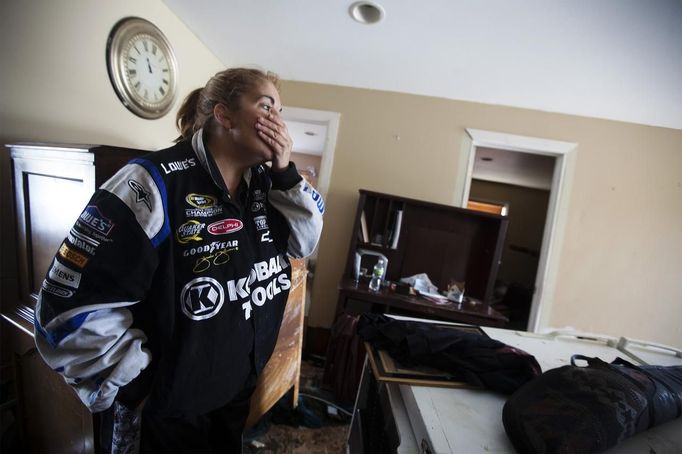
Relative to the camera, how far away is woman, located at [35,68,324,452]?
1.96ft

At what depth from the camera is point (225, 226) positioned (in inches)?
29.9

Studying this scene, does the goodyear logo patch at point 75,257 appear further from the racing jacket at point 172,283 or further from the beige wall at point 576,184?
the beige wall at point 576,184

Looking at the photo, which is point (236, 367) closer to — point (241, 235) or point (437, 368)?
point (241, 235)

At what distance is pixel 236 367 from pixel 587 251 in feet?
9.58

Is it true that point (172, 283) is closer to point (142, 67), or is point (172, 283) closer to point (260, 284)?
point (260, 284)

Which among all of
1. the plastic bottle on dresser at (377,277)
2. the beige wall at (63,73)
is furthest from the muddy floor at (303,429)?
the beige wall at (63,73)

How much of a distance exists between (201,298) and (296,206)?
0.37 meters

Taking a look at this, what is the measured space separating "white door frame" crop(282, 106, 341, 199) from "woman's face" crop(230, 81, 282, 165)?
1742mm

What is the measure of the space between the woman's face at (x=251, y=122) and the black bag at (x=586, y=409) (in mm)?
865

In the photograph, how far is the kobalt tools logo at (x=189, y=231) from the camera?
0.69 m

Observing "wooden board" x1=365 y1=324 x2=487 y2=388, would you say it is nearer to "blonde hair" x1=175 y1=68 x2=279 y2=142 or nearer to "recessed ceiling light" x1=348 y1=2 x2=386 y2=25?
"blonde hair" x1=175 y1=68 x2=279 y2=142

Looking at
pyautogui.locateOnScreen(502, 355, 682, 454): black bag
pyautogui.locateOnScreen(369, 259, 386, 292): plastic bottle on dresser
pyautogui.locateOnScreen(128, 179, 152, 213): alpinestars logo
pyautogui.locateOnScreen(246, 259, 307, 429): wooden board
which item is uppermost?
pyautogui.locateOnScreen(128, 179, 152, 213): alpinestars logo

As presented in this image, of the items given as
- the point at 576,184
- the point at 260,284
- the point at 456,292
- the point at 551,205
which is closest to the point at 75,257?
the point at 260,284

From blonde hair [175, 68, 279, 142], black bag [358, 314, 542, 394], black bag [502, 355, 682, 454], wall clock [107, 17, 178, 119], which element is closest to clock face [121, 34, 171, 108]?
wall clock [107, 17, 178, 119]
